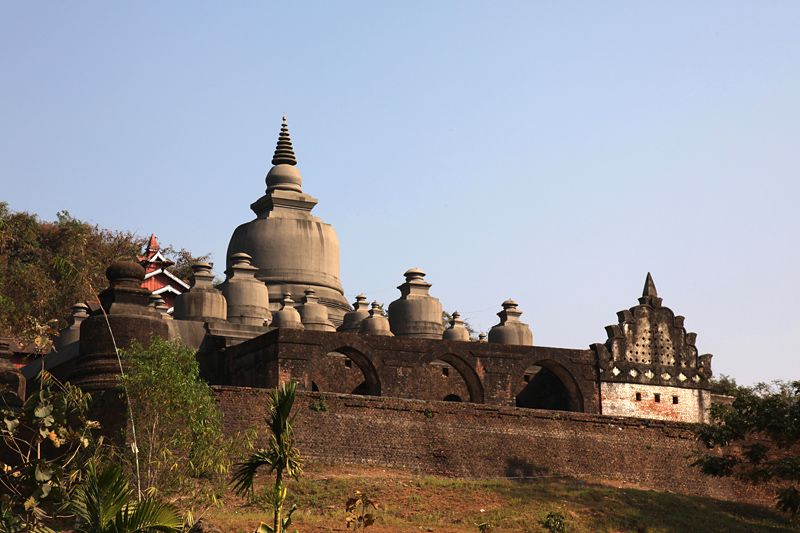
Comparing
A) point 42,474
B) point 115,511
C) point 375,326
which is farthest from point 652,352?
point 115,511

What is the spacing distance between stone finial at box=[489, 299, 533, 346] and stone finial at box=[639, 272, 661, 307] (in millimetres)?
5091

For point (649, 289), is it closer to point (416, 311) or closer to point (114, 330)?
point (416, 311)

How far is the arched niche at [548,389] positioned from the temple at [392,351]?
0.04 metres

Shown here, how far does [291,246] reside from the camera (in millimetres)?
53750

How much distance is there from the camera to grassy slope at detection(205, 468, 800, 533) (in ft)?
109

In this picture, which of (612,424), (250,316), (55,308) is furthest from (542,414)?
(55,308)

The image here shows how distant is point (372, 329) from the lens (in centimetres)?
4881

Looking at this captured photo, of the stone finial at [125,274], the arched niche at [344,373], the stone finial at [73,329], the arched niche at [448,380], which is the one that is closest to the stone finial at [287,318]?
the arched niche at [344,373]

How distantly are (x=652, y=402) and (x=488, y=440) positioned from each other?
6.33 meters

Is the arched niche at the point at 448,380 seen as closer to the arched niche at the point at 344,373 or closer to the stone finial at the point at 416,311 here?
the arched niche at the point at 344,373

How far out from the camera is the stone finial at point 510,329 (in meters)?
49.9

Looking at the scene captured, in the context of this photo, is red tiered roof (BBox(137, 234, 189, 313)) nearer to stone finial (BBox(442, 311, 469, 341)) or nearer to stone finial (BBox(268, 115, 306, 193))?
stone finial (BBox(268, 115, 306, 193))

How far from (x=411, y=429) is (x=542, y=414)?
410 centimetres

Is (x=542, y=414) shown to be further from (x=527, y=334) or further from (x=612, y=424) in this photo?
(x=527, y=334)
